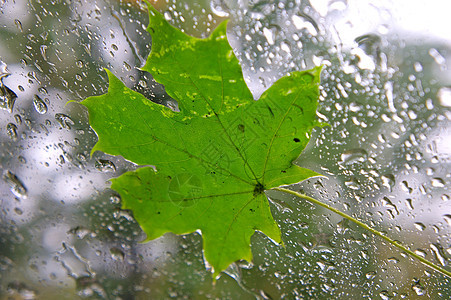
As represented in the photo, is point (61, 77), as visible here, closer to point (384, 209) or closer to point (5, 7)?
point (5, 7)

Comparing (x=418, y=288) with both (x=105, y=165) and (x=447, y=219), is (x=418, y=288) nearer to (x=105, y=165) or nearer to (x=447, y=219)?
(x=447, y=219)

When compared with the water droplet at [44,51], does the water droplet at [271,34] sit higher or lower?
higher

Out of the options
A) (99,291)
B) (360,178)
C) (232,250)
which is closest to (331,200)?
(360,178)

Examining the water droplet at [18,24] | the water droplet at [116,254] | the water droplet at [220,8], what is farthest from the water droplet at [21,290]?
the water droplet at [220,8]

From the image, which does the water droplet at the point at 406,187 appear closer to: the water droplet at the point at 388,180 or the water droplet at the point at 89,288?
the water droplet at the point at 388,180

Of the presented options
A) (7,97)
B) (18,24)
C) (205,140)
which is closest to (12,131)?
(7,97)

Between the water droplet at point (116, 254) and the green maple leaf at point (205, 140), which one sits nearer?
the green maple leaf at point (205, 140)
